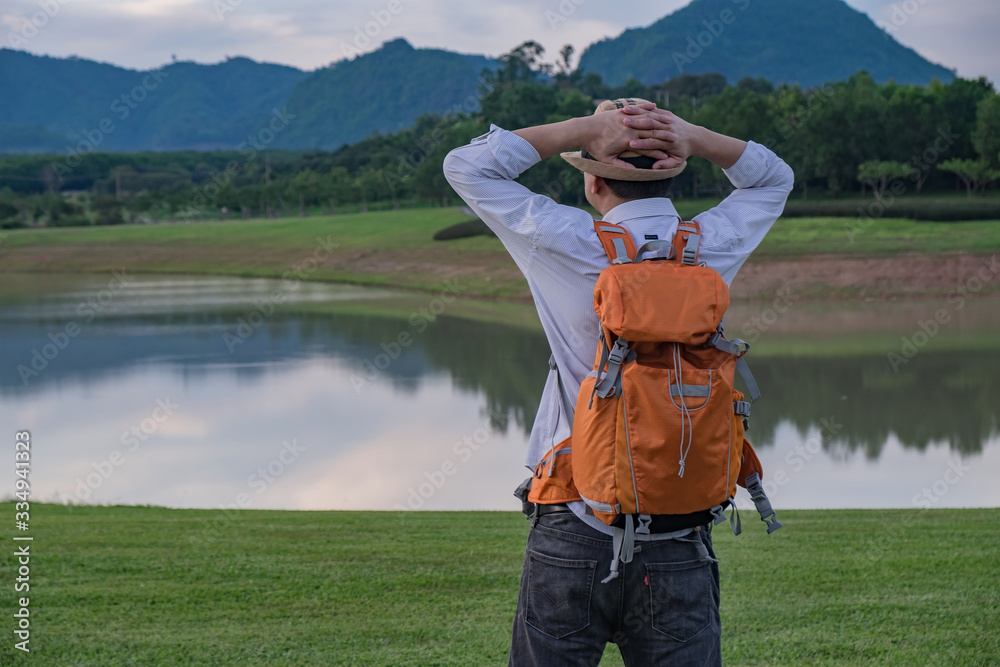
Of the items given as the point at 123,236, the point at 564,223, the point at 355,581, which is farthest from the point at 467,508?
the point at 123,236

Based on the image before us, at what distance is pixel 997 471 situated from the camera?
34.3 feet

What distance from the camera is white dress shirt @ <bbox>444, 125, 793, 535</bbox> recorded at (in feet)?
7.10

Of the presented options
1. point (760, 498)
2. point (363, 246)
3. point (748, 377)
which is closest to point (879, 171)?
point (363, 246)

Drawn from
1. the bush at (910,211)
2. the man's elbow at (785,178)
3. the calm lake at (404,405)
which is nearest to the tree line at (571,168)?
the bush at (910,211)

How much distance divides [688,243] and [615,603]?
2.72ft

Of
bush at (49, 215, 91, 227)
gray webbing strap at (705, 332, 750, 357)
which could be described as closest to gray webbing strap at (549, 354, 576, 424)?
gray webbing strap at (705, 332, 750, 357)

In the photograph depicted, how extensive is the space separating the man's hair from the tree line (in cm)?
3823

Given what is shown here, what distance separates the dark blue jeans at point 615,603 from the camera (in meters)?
2.11

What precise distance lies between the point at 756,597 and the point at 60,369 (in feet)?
57.9

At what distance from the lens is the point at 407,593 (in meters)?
5.15

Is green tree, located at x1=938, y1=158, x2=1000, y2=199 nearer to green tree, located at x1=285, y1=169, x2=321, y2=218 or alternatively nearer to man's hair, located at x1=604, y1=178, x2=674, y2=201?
green tree, located at x1=285, y1=169, x2=321, y2=218

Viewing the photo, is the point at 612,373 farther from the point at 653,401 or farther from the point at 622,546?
the point at 622,546

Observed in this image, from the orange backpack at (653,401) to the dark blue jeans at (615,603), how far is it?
70 mm

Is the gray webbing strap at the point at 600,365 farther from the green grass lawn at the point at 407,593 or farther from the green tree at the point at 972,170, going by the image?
the green tree at the point at 972,170
